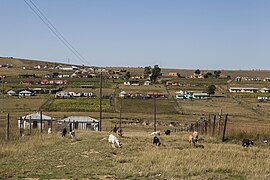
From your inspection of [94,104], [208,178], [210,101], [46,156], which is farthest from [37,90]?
[208,178]

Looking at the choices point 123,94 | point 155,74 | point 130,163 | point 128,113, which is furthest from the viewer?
point 155,74

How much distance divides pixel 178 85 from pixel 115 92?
32725 mm

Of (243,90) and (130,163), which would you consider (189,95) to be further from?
(130,163)

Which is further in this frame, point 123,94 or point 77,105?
point 123,94

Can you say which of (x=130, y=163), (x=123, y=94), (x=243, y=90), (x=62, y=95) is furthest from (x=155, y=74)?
(x=130, y=163)

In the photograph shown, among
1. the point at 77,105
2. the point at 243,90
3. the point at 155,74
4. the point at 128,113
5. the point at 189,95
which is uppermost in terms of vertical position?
the point at 155,74

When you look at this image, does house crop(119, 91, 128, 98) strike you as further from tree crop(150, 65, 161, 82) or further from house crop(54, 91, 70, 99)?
tree crop(150, 65, 161, 82)

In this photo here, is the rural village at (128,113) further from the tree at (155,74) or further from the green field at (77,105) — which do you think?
the tree at (155,74)

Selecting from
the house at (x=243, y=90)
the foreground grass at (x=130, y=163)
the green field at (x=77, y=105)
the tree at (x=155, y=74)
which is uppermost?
the tree at (x=155, y=74)

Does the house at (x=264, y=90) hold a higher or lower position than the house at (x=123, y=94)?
higher

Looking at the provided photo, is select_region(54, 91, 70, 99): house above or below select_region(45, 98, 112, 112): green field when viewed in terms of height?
above

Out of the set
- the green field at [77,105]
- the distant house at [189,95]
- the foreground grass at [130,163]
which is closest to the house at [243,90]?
the distant house at [189,95]

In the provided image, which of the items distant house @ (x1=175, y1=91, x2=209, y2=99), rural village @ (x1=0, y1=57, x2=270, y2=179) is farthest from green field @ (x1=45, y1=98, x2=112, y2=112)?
distant house @ (x1=175, y1=91, x2=209, y2=99)

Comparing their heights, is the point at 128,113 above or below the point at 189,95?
below
